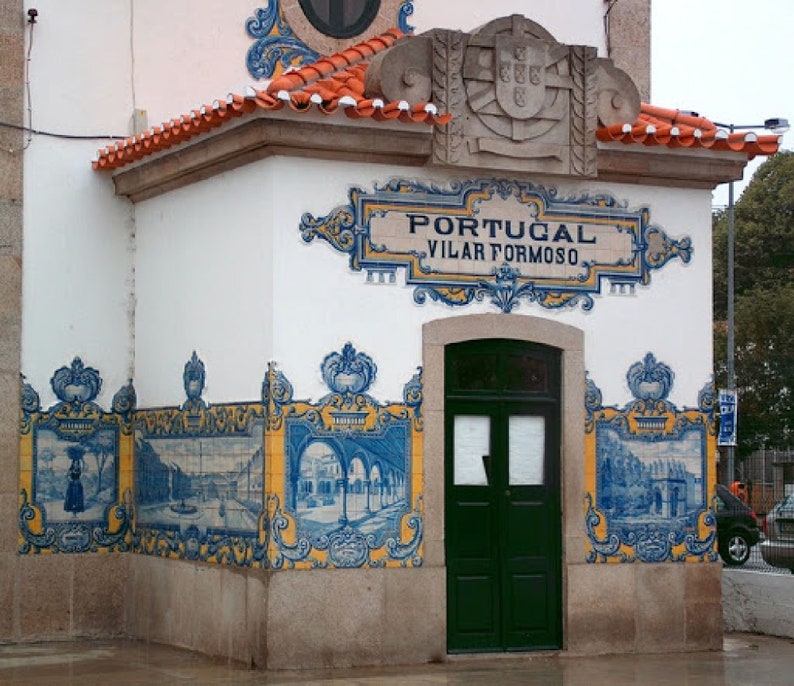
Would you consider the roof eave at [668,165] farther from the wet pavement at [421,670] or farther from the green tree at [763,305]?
the green tree at [763,305]

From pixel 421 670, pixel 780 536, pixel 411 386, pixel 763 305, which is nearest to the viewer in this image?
pixel 421 670

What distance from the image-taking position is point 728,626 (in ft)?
52.5

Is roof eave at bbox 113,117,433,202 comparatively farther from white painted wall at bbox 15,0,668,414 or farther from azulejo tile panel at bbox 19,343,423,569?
azulejo tile panel at bbox 19,343,423,569

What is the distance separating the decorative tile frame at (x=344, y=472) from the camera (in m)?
13.1

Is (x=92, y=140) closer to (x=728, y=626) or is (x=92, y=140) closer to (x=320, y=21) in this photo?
(x=320, y=21)

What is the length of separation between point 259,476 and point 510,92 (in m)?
3.74

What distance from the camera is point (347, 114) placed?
1316 cm

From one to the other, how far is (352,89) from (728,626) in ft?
20.7

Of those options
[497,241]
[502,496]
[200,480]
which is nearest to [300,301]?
[497,241]

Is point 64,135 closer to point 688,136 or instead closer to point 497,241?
point 497,241

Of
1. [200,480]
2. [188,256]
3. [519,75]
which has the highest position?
[519,75]

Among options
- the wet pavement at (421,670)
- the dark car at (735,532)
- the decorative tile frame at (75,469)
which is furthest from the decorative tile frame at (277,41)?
the dark car at (735,532)

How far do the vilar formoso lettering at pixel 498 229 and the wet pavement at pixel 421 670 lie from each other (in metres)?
3.46

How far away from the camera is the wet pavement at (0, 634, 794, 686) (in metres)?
12.7
